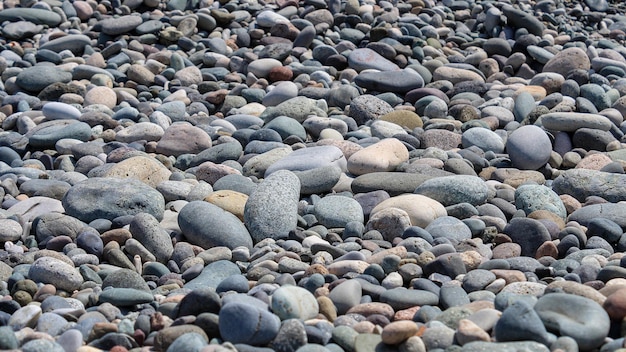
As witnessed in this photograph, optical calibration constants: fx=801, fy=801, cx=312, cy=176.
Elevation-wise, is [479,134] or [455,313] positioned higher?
[455,313]

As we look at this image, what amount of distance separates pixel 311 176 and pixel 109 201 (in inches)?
47.0

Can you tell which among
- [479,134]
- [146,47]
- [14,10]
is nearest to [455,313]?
[479,134]

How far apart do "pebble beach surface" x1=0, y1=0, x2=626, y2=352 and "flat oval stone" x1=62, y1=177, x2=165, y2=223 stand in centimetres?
1

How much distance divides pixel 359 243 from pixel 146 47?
4.25m

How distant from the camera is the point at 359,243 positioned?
4.04m

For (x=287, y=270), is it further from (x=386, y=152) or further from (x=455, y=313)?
(x=386, y=152)

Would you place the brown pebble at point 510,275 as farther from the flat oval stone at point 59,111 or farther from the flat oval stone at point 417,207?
the flat oval stone at point 59,111

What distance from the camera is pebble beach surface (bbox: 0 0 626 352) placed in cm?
298

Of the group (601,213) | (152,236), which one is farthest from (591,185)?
(152,236)

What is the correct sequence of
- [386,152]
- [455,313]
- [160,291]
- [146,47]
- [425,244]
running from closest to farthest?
[455,313], [160,291], [425,244], [386,152], [146,47]

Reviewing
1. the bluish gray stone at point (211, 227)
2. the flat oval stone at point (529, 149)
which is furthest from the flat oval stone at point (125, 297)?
the flat oval stone at point (529, 149)

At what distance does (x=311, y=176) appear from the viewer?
4836mm

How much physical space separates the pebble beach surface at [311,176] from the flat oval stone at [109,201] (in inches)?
0.5

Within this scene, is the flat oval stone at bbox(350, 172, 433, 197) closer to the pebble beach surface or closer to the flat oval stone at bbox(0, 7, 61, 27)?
the pebble beach surface
